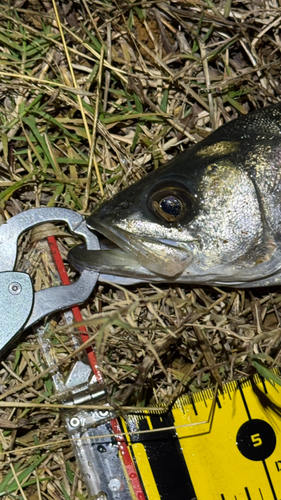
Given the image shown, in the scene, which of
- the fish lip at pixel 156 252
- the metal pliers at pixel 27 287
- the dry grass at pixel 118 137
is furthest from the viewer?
the dry grass at pixel 118 137

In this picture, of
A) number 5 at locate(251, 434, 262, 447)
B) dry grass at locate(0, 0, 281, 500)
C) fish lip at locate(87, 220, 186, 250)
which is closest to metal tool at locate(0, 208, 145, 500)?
dry grass at locate(0, 0, 281, 500)

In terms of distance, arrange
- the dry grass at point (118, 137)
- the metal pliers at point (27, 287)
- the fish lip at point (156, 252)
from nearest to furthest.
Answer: the fish lip at point (156, 252) → the metal pliers at point (27, 287) → the dry grass at point (118, 137)

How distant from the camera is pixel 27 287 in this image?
2604 millimetres

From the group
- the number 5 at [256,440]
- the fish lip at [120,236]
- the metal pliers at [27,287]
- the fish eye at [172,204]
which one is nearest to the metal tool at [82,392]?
the metal pliers at [27,287]

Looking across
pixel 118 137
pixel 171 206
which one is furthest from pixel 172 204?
pixel 118 137

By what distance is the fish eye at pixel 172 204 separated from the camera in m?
2.38

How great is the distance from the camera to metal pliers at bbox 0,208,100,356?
258cm

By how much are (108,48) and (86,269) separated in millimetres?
1246

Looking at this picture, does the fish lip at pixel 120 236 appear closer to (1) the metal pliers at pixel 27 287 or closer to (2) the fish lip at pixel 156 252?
(2) the fish lip at pixel 156 252

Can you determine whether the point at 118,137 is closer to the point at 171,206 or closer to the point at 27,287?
the point at 171,206

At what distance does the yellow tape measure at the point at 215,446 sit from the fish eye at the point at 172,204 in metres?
0.99

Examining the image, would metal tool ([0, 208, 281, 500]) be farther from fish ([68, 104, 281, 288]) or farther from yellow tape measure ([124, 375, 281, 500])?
fish ([68, 104, 281, 288])

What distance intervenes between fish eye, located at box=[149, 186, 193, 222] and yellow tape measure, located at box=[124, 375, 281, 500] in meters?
0.99

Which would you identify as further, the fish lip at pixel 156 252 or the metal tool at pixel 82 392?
the metal tool at pixel 82 392
